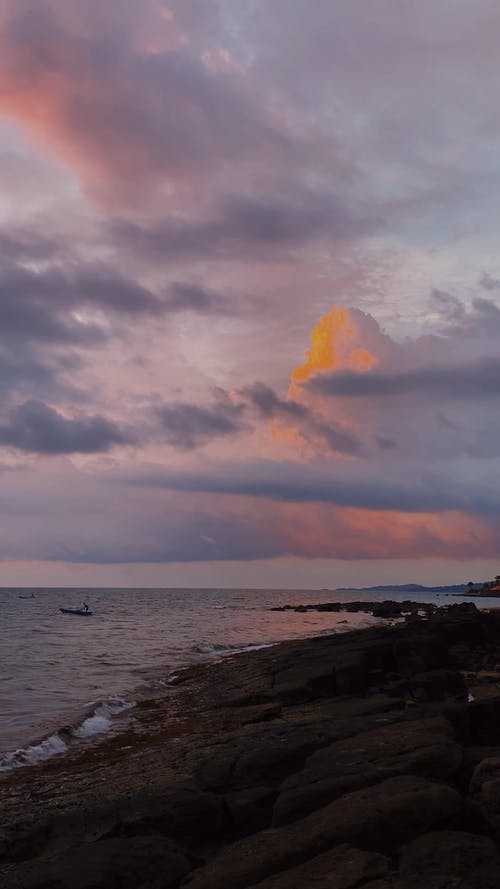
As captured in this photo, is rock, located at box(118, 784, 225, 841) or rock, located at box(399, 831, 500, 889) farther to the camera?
rock, located at box(118, 784, 225, 841)

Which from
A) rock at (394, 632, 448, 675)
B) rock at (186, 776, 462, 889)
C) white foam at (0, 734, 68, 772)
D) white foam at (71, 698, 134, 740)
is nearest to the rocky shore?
rock at (186, 776, 462, 889)

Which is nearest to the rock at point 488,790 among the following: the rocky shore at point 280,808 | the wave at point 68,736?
the rocky shore at point 280,808

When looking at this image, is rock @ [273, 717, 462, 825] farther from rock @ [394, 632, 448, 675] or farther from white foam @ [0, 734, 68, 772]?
rock @ [394, 632, 448, 675]

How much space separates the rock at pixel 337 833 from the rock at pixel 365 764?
92cm

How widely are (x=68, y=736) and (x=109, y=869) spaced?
13.2m

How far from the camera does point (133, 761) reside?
16.3 metres

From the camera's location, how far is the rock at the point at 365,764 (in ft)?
35.2

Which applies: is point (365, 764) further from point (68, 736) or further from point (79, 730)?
point (79, 730)

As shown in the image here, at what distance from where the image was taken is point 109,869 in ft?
31.0

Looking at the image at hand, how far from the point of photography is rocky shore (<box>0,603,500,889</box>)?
8406 mm

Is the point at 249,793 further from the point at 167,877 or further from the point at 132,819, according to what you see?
the point at 167,877

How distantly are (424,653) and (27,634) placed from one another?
47868 millimetres

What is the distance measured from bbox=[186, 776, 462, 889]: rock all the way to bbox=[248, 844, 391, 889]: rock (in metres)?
0.43

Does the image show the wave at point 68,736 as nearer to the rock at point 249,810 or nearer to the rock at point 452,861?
the rock at point 249,810
